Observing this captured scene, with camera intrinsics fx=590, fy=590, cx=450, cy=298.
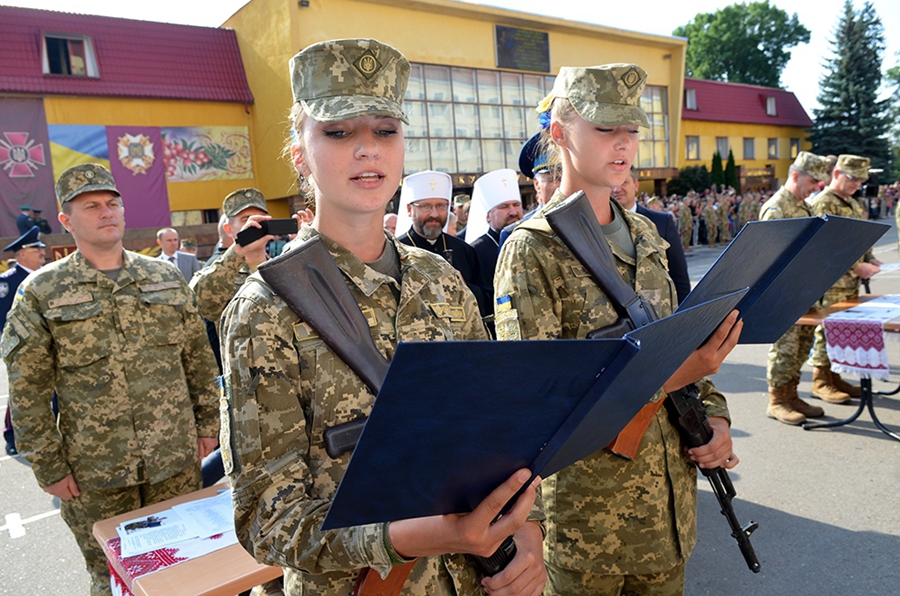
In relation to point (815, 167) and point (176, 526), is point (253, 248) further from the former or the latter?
point (815, 167)

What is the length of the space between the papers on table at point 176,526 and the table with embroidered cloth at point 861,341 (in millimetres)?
4451

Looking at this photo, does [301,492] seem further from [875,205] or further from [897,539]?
[875,205]

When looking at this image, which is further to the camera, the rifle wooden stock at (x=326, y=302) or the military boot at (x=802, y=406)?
the military boot at (x=802, y=406)

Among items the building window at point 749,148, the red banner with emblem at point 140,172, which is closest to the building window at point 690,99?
the building window at point 749,148

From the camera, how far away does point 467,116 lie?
846 inches

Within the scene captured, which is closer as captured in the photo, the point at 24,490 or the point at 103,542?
the point at 103,542

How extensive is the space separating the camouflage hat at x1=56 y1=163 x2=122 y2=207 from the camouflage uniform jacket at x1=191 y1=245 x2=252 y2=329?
2.51 feet

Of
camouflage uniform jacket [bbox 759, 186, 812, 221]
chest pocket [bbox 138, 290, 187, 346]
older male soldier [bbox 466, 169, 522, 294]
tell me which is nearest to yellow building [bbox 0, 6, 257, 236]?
older male soldier [bbox 466, 169, 522, 294]

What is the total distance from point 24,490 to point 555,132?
499 centimetres

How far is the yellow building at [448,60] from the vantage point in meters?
17.7

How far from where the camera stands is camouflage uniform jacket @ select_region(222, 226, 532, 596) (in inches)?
44.3

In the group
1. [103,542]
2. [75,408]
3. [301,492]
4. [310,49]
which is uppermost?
[310,49]

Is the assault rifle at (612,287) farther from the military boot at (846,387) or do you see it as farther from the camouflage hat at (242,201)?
the military boot at (846,387)

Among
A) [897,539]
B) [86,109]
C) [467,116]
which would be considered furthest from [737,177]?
[897,539]
